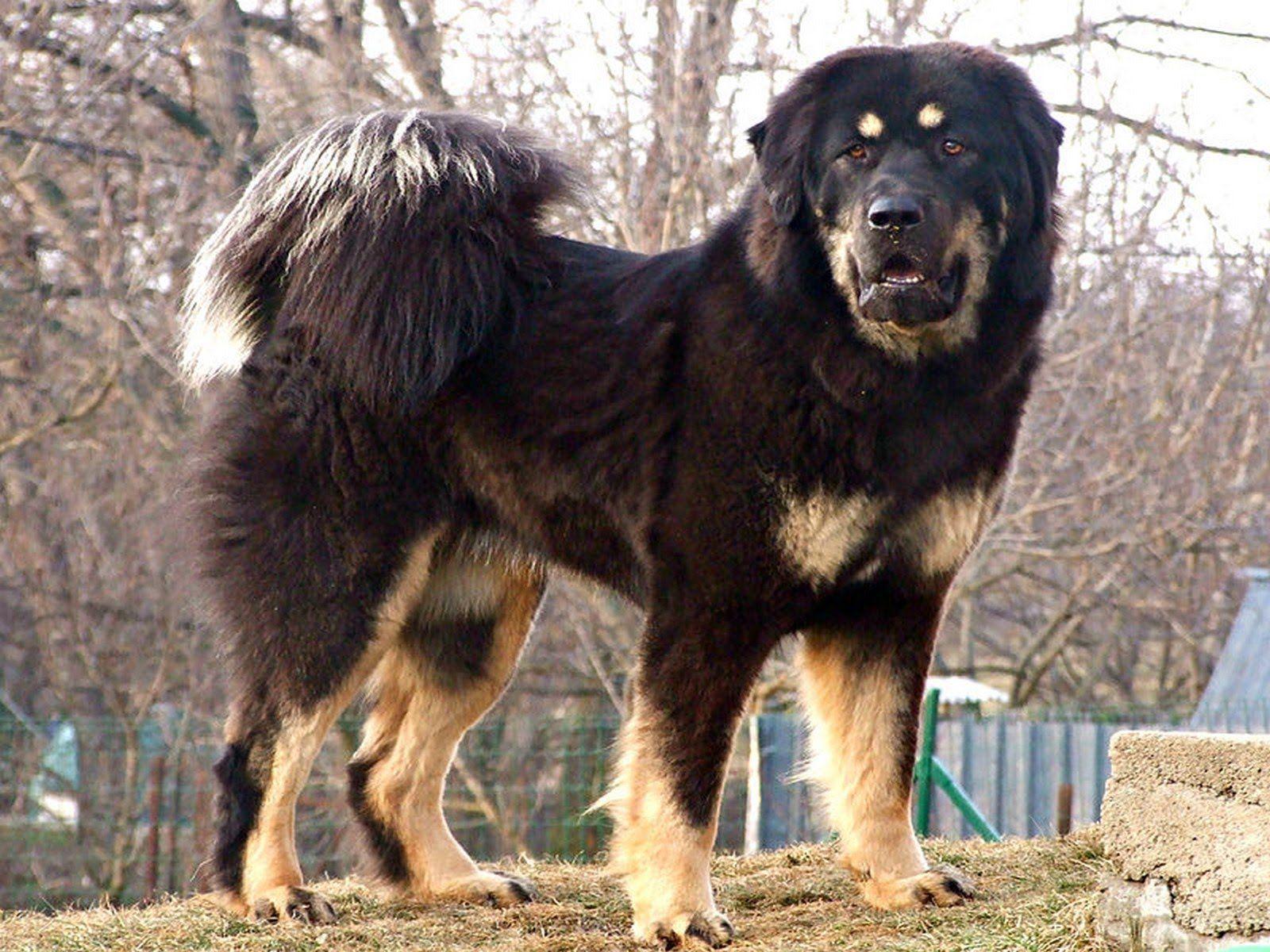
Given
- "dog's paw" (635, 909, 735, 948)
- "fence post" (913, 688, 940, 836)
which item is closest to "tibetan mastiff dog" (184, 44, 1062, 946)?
"dog's paw" (635, 909, 735, 948)

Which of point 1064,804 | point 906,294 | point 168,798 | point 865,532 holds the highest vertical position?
point 906,294

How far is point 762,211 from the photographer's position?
429cm

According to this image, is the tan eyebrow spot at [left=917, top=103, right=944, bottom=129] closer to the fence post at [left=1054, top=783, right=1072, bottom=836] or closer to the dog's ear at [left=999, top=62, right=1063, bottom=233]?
the dog's ear at [left=999, top=62, right=1063, bottom=233]

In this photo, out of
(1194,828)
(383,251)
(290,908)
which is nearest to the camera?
(1194,828)

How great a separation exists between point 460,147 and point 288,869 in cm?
216

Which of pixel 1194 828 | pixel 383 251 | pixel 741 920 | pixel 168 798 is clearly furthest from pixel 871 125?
pixel 168 798

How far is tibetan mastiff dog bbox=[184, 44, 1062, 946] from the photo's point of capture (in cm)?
403

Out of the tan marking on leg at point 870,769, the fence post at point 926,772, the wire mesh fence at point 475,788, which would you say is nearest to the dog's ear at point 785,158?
the tan marking on leg at point 870,769

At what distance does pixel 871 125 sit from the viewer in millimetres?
4031

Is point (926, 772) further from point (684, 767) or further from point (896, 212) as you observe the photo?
point (896, 212)

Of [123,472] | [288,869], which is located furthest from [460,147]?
[123,472]

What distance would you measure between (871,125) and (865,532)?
0.99m

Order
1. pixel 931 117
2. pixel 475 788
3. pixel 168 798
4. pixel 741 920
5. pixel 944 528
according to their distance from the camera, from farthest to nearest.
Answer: pixel 168 798 < pixel 475 788 < pixel 741 920 < pixel 944 528 < pixel 931 117

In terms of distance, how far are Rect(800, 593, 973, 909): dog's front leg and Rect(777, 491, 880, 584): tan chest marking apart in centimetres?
35
